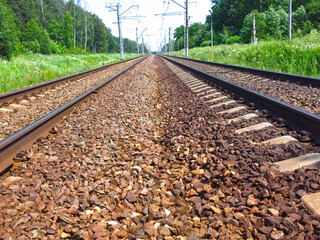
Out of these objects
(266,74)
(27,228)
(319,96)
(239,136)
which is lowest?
(27,228)

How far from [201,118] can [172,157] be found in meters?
1.30

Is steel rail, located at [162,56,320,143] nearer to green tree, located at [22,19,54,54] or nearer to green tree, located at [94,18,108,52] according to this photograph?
green tree, located at [22,19,54,54]

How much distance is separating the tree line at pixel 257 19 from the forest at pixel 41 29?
93.5 ft

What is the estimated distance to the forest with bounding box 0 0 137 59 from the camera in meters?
15.2

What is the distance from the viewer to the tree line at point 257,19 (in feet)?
152

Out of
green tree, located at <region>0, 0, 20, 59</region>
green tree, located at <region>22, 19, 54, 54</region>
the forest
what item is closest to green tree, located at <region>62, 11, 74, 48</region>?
the forest

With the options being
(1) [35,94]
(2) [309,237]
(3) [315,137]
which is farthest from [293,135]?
(1) [35,94]

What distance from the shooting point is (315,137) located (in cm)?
261

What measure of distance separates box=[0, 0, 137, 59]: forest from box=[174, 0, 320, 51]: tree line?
1122 inches

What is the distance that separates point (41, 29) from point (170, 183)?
4696cm

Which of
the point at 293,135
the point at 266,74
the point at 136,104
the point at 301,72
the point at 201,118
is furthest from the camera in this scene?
the point at 301,72

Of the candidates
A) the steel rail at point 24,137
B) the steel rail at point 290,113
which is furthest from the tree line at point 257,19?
the steel rail at point 24,137

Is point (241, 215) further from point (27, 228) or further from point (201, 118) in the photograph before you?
point (201, 118)

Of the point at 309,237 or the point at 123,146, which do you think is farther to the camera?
the point at 123,146
